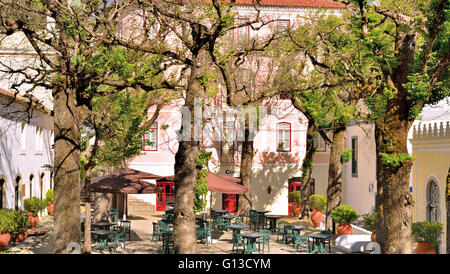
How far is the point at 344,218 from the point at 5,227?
14148mm

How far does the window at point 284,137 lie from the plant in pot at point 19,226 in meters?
19.6

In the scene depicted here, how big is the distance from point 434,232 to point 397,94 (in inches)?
262

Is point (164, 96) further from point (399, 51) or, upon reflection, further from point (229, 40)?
point (399, 51)

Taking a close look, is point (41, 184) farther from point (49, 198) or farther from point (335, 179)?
point (335, 179)

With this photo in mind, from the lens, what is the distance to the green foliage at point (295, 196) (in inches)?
1531

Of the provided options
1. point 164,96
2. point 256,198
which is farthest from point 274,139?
point 164,96

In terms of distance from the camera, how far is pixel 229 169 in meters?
38.9

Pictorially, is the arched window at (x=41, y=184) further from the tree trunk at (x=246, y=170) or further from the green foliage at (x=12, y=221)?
the tree trunk at (x=246, y=170)

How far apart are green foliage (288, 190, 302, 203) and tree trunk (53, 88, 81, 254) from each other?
2394 cm

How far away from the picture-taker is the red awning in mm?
23172

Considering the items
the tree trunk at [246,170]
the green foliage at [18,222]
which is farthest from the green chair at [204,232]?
the tree trunk at [246,170]

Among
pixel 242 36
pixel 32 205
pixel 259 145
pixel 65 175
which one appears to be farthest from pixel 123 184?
pixel 259 145

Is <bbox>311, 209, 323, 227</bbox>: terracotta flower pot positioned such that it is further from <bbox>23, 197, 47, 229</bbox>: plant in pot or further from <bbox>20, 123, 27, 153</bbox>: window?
<bbox>20, 123, 27, 153</bbox>: window

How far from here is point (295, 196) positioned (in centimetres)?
3894
